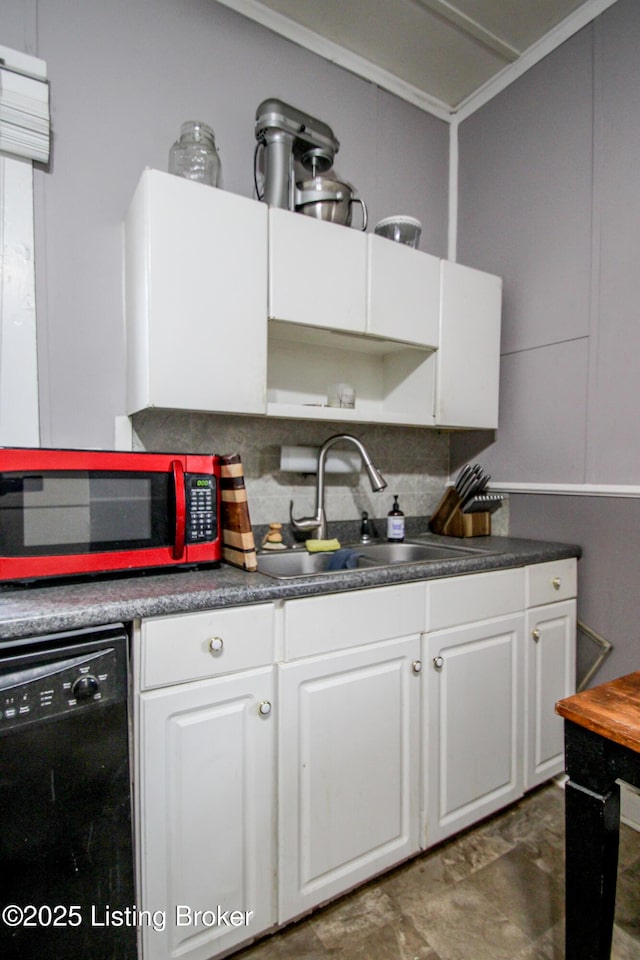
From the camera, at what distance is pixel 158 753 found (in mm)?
1036

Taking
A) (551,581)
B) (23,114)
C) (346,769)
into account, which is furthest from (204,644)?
(23,114)

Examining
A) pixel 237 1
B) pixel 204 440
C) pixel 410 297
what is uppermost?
pixel 237 1

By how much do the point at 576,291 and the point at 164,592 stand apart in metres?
1.83

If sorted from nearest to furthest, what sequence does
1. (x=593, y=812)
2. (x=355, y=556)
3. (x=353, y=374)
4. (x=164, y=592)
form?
(x=593, y=812)
(x=164, y=592)
(x=355, y=556)
(x=353, y=374)

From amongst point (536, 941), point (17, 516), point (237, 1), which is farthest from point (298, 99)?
point (536, 941)

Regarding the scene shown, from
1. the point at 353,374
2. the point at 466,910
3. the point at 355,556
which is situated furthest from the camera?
the point at 353,374

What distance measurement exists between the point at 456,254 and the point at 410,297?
774 mm

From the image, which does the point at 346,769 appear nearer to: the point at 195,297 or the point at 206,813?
the point at 206,813

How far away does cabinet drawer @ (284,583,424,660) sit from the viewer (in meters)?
1.20

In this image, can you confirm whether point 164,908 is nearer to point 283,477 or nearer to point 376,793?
point 376,793

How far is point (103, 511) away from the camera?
1.18 m

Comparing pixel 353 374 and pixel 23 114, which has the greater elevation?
pixel 23 114

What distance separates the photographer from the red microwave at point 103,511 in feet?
3.53

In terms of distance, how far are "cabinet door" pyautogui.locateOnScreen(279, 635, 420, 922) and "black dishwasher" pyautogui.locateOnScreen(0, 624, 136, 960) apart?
1.22 feet
